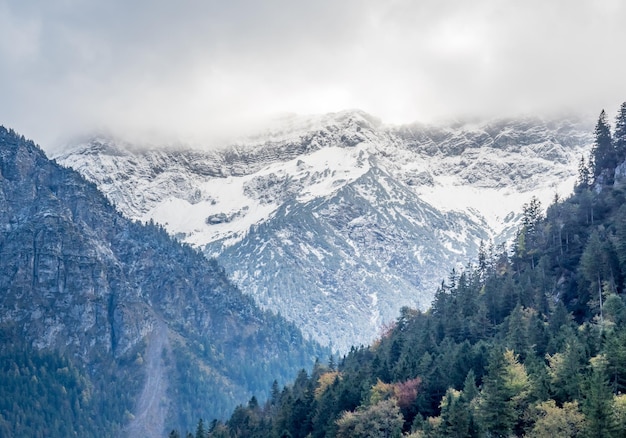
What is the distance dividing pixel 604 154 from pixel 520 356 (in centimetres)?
7494

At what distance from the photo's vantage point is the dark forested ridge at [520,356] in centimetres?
10438

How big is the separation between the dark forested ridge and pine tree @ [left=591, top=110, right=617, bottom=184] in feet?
0.92

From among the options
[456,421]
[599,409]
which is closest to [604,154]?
[456,421]

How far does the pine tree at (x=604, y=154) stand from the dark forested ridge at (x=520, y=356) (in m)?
0.28

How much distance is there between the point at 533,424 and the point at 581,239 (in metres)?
68.0

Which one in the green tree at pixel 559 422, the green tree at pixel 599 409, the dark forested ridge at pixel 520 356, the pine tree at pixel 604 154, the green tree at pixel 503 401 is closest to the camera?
the green tree at pixel 599 409

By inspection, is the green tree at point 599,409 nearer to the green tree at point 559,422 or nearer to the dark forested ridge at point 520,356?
the dark forested ridge at point 520,356

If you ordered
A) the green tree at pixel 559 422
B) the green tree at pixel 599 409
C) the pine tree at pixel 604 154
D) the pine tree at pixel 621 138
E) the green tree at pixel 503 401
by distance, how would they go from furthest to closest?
1. the pine tree at pixel 604 154
2. the pine tree at pixel 621 138
3. the green tree at pixel 503 401
4. the green tree at pixel 559 422
5. the green tree at pixel 599 409

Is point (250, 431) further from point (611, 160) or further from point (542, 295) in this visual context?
point (611, 160)

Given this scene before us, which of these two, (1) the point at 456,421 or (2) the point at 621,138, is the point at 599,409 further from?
(2) the point at 621,138

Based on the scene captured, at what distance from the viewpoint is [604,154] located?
18675 centimetres

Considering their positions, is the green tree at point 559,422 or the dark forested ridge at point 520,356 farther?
the dark forested ridge at point 520,356

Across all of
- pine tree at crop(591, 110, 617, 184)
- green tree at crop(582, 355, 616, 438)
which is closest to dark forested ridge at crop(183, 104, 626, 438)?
green tree at crop(582, 355, 616, 438)

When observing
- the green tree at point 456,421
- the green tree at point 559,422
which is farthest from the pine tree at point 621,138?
the green tree at point 559,422
